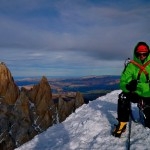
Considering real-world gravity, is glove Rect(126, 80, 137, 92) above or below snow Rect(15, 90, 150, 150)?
above

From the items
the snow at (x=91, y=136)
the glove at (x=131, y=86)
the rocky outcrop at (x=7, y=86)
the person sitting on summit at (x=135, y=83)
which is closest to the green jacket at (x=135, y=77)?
the person sitting on summit at (x=135, y=83)

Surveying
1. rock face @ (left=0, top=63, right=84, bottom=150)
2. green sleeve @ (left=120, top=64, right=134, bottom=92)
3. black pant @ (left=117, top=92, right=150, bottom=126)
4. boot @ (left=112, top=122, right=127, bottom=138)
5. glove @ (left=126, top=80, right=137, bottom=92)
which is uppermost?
green sleeve @ (left=120, top=64, right=134, bottom=92)

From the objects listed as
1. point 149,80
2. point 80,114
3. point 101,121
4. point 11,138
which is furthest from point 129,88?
A: point 11,138

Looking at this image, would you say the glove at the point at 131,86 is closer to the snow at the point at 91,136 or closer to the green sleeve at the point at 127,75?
the green sleeve at the point at 127,75

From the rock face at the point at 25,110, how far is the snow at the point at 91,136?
10706 centimetres

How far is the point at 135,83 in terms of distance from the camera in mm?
11984

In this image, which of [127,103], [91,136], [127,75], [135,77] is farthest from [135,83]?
[91,136]

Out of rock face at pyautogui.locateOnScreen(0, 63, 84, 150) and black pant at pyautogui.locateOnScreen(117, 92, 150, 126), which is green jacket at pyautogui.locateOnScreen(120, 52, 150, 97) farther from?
rock face at pyautogui.locateOnScreen(0, 63, 84, 150)

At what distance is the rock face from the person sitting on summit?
111541 millimetres

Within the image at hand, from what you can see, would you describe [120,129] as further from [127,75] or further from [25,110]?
[25,110]

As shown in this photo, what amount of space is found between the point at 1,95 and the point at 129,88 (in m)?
142

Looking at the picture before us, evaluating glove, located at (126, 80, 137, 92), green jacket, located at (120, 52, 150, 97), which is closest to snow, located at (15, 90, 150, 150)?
green jacket, located at (120, 52, 150, 97)

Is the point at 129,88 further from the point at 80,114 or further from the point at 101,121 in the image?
the point at 80,114

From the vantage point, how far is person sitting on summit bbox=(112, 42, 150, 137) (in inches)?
475
